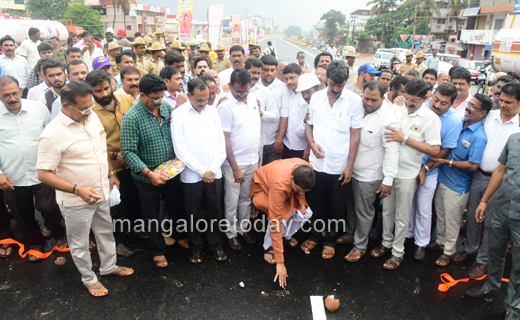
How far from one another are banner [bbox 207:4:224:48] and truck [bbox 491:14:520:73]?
12.7m

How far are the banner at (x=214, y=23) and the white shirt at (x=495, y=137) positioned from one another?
14013mm

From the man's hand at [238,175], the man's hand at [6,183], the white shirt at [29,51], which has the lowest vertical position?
the man's hand at [6,183]

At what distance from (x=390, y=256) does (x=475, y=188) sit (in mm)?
1194

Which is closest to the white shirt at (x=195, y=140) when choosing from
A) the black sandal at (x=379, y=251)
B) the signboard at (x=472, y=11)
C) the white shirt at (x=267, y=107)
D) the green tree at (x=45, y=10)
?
the white shirt at (x=267, y=107)

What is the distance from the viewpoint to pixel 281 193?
11.3ft

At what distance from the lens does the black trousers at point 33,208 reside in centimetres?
371

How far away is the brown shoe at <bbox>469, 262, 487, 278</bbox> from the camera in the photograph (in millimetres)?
3672

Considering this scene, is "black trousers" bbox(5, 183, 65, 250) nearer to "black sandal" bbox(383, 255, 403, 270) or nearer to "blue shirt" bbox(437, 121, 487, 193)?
"black sandal" bbox(383, 255, 403, 270)

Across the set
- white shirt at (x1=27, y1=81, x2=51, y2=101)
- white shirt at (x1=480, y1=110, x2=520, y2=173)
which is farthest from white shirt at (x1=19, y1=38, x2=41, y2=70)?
white shirt at (x1=480, y1=110, x2=520, y2=173)

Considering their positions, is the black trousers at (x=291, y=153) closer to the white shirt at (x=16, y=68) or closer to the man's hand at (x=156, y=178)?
the man's hand at (x=156, y=178)

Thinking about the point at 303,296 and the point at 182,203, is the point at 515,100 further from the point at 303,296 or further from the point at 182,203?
the point at 182,203

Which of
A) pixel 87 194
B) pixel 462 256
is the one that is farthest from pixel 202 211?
pixel 462 256

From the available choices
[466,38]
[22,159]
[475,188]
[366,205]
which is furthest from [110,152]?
[466,38]

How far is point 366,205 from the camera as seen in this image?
3914 millimetres
